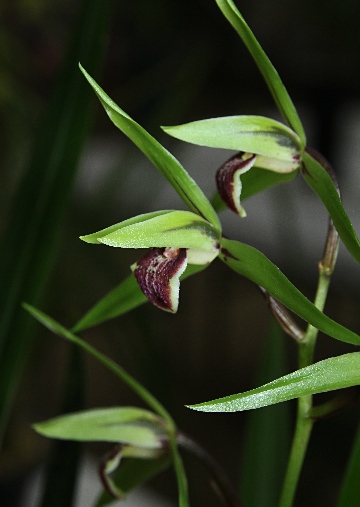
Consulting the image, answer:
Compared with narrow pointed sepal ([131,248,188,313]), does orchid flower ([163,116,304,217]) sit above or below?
above

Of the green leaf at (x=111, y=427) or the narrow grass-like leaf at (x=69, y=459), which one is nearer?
the green leaf at (x=111, y=427)

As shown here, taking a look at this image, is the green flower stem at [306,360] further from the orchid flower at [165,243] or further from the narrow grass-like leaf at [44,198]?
the narrow grass-like leaf at [44,198]

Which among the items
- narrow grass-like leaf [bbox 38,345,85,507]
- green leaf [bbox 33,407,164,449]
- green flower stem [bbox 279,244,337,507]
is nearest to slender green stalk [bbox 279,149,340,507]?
green flower stem [bbox 279,244,337,507]

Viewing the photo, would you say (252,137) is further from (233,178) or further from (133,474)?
(133,474)

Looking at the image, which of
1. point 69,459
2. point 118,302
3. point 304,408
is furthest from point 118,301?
point 69,459

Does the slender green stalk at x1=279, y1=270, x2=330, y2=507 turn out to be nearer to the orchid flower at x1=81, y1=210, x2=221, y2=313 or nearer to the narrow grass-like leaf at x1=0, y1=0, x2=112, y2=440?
the orchid flower at x1=81, y1=210, x2=221, y2=313

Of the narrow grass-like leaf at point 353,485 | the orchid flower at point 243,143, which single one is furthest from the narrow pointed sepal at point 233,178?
the narrow grass-like leaf at point 353,485
